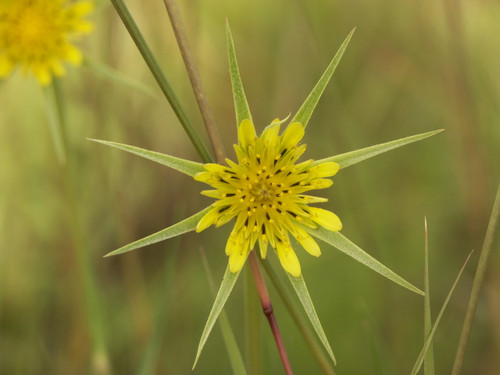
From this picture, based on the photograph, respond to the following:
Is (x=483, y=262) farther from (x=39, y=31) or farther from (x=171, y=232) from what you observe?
(x=39, y=31)

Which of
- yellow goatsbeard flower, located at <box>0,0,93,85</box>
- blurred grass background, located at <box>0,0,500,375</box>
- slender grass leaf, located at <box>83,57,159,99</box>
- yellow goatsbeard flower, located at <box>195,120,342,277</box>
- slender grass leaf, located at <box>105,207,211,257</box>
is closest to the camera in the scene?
slender grass leaf, located at <box>105,207,211,257</box>

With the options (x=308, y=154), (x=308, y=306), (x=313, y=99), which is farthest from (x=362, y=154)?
(x=308, y=154)

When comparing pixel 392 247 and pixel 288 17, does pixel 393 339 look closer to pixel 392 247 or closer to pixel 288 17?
pixel 392 247

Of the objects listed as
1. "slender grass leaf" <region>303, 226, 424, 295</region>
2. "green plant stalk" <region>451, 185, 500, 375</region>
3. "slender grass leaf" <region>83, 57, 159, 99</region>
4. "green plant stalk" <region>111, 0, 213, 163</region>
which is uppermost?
"slender grass leaf" <region>83, 57, 159, 99</region>

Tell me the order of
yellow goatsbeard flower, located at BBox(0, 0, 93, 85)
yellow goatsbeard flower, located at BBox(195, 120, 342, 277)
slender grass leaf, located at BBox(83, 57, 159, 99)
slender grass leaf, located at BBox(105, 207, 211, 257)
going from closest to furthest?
slender grass leaf, located at BBox(105, 207, 211, 257)
yellow goatsbeard flower, located at BBox(195, 120, 342, 277)
slender grass leaf, located at BBox(83, 57, 159, 99)
yellow goatsbeard flower, located at BBox(0, 0, 93, 85)

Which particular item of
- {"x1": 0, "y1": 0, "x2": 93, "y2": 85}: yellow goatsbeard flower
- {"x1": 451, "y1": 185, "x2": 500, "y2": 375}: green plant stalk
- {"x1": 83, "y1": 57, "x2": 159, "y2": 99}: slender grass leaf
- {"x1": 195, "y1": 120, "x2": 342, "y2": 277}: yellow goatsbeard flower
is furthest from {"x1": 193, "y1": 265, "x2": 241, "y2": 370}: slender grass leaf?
{"x1": 0, "y1": 0, "x2": 93, "y2": 85}: yellow goatsbeard flower

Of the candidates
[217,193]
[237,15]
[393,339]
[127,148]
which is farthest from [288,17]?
[127,148]

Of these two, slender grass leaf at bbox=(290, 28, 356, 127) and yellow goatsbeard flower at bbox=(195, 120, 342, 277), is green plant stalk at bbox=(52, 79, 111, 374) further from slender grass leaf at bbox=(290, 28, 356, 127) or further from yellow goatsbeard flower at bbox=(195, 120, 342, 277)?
slender grass leaf at bbox=(290, 28, 356, 127)
